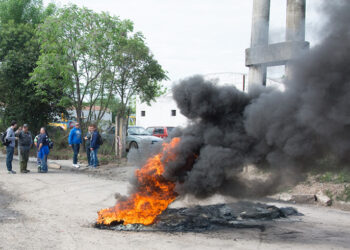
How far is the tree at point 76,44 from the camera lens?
52.3 ft

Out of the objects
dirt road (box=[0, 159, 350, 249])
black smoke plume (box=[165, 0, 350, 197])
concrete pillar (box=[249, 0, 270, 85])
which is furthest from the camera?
concrete pillar (box=[249, 0, 270, 85])

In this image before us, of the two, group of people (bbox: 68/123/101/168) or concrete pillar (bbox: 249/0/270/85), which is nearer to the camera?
concrete pillar (bbox: 249/0/270/85)

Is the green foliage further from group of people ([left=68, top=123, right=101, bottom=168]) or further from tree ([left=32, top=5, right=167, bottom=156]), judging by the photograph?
group of people ([left=68, top=123, right=101, bottom=168])

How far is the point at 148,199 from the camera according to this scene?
6.51 meters

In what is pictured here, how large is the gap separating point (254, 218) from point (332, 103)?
3.16 metres

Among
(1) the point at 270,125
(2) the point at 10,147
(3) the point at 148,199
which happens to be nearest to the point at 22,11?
(2) the point at 10,147

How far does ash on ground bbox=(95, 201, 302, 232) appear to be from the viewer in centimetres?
637

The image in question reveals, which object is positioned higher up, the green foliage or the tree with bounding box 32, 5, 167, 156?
the green foliage

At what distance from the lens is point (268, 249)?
5238mm

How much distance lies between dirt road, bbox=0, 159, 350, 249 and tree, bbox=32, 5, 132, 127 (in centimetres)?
811

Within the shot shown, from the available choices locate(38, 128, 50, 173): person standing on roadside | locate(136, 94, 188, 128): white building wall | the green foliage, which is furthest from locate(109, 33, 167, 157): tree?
locate(136, 94, 188, 128): white building wall

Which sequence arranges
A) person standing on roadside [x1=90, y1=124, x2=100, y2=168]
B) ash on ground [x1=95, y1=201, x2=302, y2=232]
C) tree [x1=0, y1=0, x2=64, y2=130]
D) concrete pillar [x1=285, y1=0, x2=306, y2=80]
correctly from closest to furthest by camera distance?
concrete pillar [x1=285, y1=0, x2=306, y2=80] → ash on ground [x1=95, y1=201, x2=302, y2=232] → person standing on roadside [x1=90, y1=124, x2=100, y2=168] → tree [x1=0, y1=0, x2=64, y2=130]

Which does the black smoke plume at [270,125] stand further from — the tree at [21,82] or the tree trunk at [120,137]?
the tree at [21,82]

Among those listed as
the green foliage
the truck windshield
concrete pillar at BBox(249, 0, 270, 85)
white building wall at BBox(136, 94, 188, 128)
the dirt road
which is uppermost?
the green foliage
